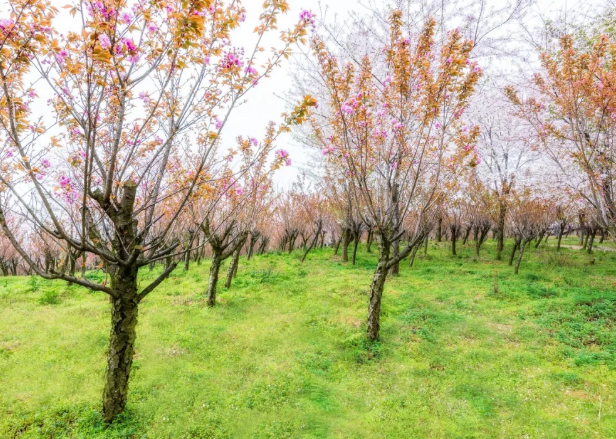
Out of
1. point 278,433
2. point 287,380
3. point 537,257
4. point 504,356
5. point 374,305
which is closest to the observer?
point 278,433

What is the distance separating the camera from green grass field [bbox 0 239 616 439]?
5598mm

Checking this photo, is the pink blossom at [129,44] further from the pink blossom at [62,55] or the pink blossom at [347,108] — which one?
the pink blossom at [347,108]

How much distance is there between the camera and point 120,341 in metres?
5.12

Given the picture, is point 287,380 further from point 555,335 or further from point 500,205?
point 500,205

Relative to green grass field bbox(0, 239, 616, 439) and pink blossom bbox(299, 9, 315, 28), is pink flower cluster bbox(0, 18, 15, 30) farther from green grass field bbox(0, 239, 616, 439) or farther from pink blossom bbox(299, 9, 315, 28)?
green grass field bbox(0, 239, 616, 439)

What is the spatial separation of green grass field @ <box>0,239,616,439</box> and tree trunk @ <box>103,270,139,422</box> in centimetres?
33

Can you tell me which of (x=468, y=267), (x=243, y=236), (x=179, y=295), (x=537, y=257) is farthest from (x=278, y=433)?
(x=537, y=257)

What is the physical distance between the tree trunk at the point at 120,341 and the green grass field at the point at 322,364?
1.08ft

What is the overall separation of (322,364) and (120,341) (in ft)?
14.5

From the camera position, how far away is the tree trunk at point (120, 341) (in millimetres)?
5102

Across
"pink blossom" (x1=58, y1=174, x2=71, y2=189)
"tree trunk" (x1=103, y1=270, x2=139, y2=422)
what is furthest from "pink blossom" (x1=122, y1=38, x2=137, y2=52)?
"tree trunk" (x1=103, y1=270, x2=139, y2=422)

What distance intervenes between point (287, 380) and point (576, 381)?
620 cm

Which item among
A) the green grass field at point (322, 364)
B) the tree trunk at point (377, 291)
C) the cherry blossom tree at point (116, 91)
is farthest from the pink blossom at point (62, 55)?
the tree trunk at point (377, 291)

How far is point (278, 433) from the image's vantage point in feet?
17.9
